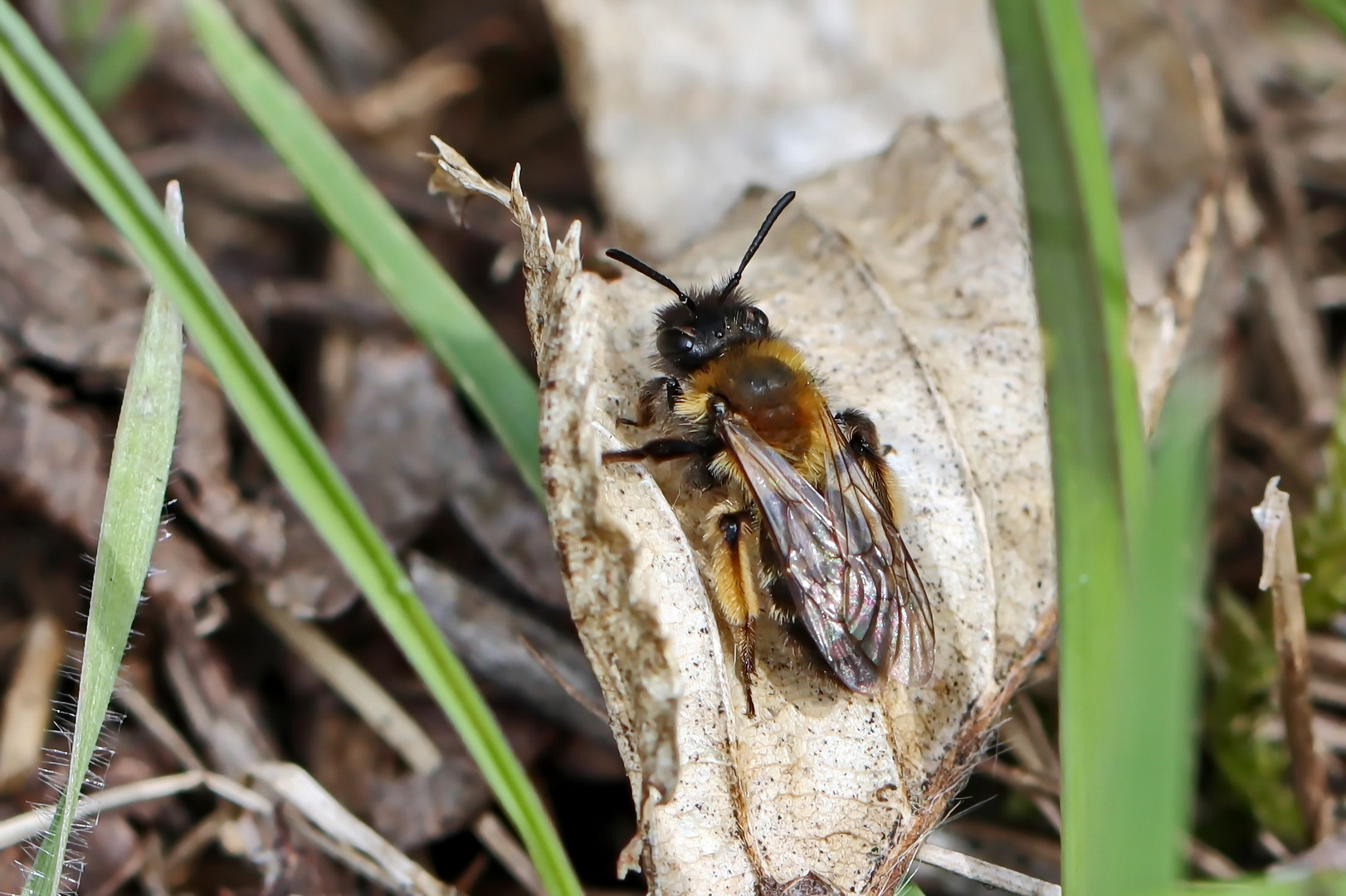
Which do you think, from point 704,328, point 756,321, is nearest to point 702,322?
point 704,328

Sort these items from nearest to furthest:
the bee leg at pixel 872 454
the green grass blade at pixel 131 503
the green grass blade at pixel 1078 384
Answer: the green grass blade at pixel 1078 384 → the green grass blade at pixel 131 503 → the bee leg at pixel 872 454

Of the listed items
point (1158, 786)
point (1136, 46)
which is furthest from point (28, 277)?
point (1136, 46)

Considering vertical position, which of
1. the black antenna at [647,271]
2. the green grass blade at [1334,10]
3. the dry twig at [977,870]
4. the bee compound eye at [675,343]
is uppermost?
the green grass blade at [1334,10]

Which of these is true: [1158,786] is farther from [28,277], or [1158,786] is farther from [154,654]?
[28,277]

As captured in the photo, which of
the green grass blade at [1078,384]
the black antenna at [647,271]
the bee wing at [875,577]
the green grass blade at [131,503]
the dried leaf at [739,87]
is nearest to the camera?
the green grass blade at [1078,384]

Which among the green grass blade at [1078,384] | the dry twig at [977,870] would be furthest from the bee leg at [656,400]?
the dry twig at [977,870]

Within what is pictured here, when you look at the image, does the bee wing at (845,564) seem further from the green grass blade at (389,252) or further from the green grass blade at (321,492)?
the green grass blade at (321,492)

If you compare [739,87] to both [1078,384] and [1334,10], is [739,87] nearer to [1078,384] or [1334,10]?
[1334,10]
